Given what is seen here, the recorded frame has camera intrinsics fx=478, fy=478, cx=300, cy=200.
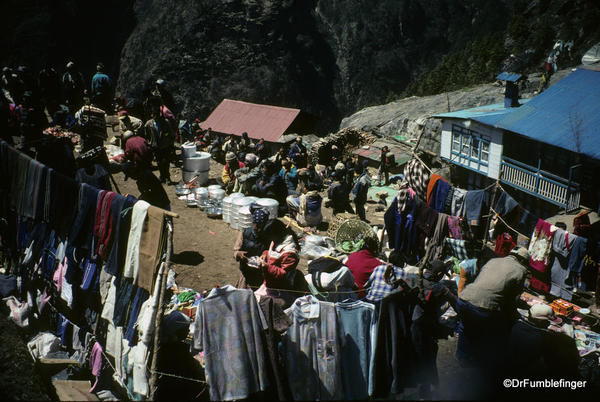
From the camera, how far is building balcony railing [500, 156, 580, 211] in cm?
1827

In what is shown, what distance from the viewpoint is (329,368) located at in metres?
5.03

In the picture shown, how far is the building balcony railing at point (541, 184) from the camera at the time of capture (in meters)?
18.3

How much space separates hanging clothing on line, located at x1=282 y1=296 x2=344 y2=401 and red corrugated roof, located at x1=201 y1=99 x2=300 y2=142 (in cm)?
1885

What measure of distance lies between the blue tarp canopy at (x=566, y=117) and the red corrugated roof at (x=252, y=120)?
32.0ft

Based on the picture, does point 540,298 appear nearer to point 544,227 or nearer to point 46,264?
point 544,227

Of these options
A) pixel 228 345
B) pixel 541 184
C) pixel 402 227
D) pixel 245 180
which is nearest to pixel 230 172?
pixel 245 180

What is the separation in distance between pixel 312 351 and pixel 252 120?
2098cm

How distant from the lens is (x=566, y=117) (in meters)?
19.6

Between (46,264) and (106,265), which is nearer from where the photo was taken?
(106,265)

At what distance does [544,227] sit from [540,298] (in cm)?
141

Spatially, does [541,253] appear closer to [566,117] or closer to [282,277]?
[282,277]

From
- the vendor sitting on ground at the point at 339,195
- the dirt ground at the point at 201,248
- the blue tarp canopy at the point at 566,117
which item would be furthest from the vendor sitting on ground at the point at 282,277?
the blue tarp canopy at the point at 566,117

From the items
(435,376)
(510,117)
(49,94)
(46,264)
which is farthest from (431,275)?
(510,117)

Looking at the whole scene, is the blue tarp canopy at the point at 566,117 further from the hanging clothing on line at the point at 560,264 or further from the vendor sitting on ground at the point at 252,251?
the vendor sitting on ground at the point at 252,251
